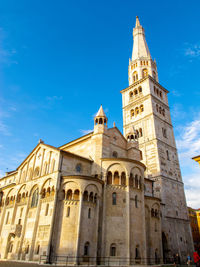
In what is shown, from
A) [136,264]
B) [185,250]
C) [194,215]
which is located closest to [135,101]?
[185,250]

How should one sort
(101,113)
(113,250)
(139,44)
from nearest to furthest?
(113,250) < (101,113) < (139,44)

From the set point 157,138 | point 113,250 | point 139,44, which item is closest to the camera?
point 113,250

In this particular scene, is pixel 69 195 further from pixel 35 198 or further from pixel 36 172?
pixel 36 172

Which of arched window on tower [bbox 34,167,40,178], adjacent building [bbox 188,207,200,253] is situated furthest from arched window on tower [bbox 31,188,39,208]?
adjacent building [bbox 188,207,200,253]

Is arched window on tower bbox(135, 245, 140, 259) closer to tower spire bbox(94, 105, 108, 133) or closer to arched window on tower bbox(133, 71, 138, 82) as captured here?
tower spire bbox(94, 105, 108, 133)

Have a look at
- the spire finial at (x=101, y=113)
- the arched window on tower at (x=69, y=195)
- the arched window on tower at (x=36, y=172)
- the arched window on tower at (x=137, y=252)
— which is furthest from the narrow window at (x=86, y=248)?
the spire finial at (x=101, y=113)

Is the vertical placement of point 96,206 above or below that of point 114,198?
below

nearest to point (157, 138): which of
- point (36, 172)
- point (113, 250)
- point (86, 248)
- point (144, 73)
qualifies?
point (144, 73)

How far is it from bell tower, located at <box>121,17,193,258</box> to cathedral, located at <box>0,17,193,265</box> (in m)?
0.20

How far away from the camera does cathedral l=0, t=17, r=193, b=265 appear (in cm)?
2327

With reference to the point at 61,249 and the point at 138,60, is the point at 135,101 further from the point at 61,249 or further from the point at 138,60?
the point at 61,249

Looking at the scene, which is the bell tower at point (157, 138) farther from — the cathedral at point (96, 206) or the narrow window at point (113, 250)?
the narrow window at point (113, 250)

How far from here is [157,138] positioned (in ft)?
135

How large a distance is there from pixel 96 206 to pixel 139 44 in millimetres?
46922
